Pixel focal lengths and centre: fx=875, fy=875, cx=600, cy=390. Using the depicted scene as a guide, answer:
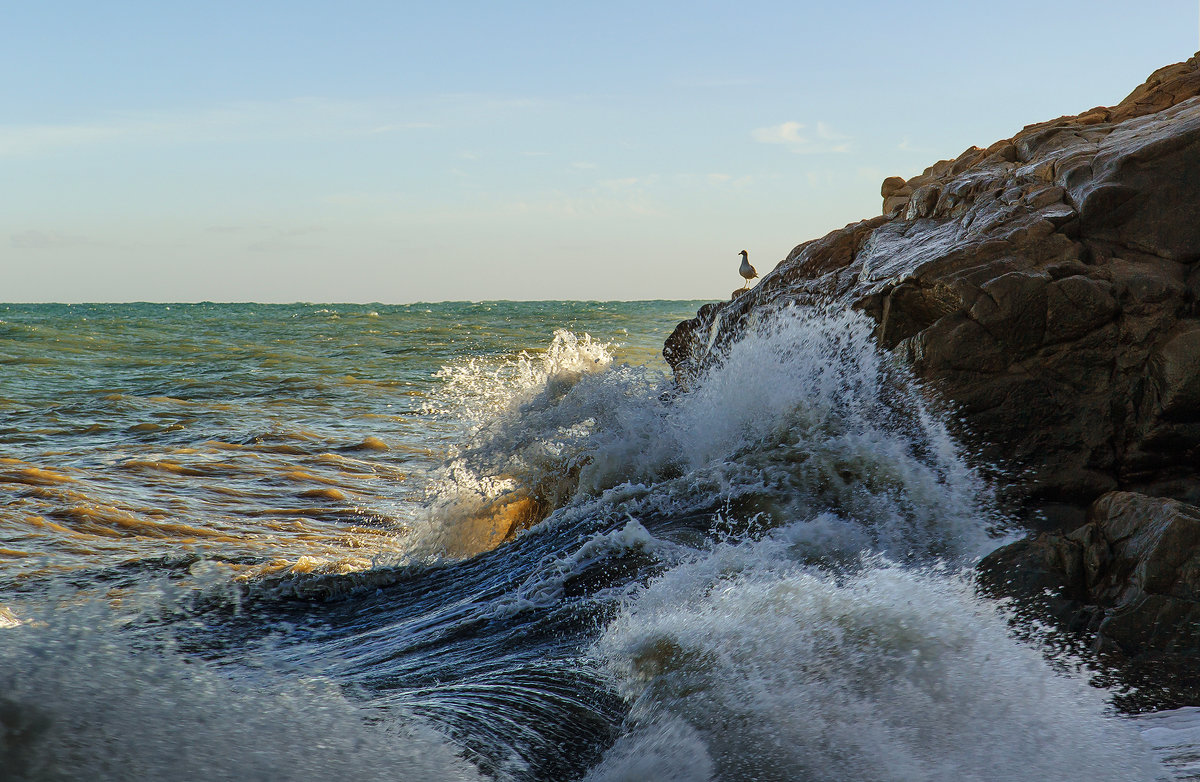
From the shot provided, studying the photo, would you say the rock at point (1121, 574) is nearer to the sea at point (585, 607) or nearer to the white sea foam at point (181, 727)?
the sea at point (585, 607)

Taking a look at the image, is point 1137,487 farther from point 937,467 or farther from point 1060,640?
point 1060,640

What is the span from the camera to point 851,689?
2.72 m

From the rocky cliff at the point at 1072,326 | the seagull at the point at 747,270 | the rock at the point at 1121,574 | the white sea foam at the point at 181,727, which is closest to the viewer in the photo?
the white sea foam at the point at 181,727

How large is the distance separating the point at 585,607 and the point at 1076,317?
2.65 metres

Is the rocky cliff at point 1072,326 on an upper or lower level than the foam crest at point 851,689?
upper

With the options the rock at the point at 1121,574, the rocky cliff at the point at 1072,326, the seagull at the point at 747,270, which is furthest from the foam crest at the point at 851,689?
the seagull at the point at 747,270

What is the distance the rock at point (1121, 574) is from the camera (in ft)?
9.34

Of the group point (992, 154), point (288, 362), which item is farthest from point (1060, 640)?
point (288, 362)

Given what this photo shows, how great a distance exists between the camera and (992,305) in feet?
13.7

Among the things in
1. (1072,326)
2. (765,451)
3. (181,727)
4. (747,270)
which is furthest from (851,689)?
(747,270)

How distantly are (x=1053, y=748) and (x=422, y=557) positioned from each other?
3.62 m

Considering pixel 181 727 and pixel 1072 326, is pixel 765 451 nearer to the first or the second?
pixel 1072 326

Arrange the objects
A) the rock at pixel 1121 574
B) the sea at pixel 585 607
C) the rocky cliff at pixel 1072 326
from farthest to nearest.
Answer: the rocky cliff at pixel 1072 326
the rock at pixel 1121 574
the sea at pixel 585 607

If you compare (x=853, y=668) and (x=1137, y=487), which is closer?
(x=853, y=668)
